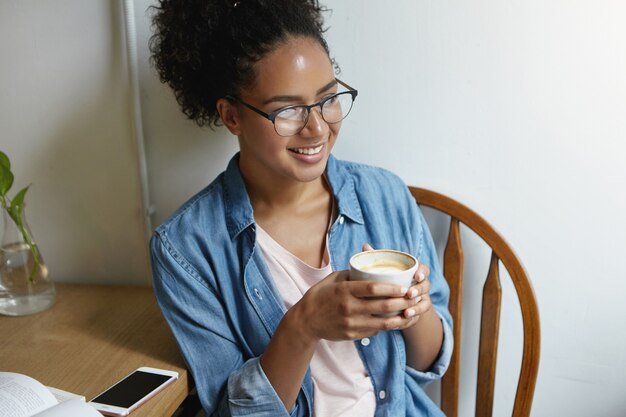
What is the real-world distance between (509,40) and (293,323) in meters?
0.68

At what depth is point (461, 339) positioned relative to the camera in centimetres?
138

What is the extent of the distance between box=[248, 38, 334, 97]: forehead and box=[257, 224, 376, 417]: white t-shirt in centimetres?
28

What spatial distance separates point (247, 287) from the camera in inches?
43.1

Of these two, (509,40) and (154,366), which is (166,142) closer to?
(154,366)

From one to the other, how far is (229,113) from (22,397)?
577 mm

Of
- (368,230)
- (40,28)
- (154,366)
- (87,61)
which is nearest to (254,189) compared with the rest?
(368,230)

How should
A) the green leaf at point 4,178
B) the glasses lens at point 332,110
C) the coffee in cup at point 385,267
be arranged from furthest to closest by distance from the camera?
the green leaf at point 4,178 → the glasses lens at point 332,110 → the coffee in cup at point 385,267

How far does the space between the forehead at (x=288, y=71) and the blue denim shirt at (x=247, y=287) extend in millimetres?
224

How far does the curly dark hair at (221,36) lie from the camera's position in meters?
1.01

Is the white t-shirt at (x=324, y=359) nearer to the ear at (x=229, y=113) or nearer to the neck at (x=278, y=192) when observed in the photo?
the neck at (x=278, y=192)

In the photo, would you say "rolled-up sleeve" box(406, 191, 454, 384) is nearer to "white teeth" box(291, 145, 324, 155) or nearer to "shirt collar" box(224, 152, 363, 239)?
"shirt collar" box(224, 152, 363, 239)

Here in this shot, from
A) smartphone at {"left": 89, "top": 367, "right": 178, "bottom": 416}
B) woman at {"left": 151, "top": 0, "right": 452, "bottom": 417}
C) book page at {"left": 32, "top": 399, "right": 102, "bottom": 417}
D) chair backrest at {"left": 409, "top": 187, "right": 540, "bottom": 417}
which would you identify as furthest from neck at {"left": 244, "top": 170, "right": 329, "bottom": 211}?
book page at {"left": 32, "top": 399, "right": 102, "bottom": 417}

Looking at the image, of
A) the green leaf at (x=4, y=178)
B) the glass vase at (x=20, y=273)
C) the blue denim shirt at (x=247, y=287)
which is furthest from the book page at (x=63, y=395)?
the green leaf at (x=4, y=178)

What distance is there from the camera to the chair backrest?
1211 millimetres
